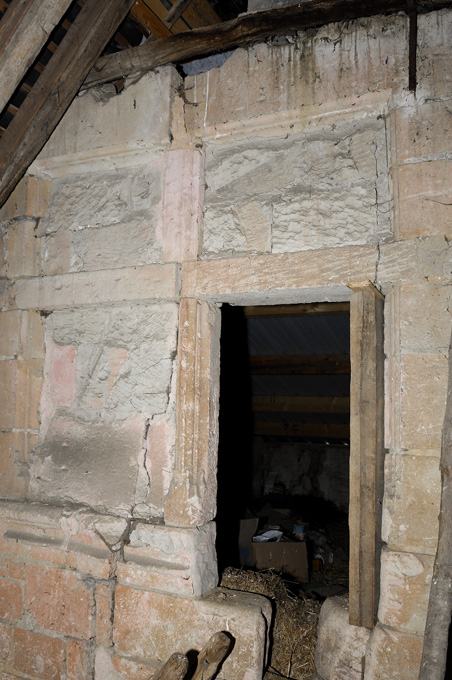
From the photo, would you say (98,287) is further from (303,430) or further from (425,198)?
(303,430)

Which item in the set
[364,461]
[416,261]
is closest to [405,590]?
[364,461]

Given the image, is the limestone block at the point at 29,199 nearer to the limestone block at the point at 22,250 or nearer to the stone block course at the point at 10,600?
the limestone block at the point at 22,250

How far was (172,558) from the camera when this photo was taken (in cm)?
247

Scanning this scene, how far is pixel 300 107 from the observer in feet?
8.04

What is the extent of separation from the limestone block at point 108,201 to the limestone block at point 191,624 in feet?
6.29

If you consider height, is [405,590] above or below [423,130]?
below

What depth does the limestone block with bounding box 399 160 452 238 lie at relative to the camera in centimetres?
216

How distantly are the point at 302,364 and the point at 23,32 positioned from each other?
3911 mm

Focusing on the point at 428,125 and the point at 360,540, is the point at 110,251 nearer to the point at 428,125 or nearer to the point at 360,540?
the point at 428,125

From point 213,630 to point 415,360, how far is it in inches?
63.0

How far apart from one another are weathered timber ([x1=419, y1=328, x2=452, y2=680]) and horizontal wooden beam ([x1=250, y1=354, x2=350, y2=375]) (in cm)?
332

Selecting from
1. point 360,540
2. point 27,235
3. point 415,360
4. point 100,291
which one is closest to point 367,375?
point 415,360

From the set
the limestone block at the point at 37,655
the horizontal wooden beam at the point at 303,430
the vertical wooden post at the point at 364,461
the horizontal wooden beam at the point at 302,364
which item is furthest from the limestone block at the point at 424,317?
the horizontal wooden beam at the point at 303,430

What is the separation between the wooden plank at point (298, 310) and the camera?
4.27m
